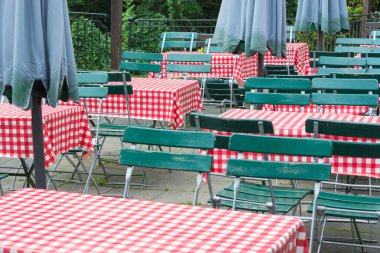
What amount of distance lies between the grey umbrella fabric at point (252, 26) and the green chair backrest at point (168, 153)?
3.79 m

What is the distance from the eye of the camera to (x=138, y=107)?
973 centimetres

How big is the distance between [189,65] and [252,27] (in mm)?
2171

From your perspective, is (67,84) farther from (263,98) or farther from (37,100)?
(263,98)

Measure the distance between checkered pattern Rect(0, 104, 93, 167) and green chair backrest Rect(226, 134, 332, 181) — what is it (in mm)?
2434

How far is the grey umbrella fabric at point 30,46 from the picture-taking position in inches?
222

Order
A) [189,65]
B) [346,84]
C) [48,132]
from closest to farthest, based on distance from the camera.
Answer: [48,132], [346,84], [189,65]

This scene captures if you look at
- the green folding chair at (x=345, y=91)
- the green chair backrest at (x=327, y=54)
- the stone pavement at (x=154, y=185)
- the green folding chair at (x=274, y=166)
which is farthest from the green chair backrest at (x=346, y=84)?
the green chair backrest at (x=327, y=54)

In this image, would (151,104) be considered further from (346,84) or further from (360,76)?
(360,76)

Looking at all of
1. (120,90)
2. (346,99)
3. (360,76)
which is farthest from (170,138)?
Answer: (360,76)

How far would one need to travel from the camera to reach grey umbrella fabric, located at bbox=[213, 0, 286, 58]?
9203mm

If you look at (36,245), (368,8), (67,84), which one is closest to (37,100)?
(67,84)

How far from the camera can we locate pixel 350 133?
6.07 m

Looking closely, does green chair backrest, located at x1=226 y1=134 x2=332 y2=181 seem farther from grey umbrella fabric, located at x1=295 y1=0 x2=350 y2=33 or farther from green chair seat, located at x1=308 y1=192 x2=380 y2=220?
grey umbrella fabric, located at x1=295 y1=0 x2=350 y2=33

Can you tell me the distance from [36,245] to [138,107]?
243 inches
